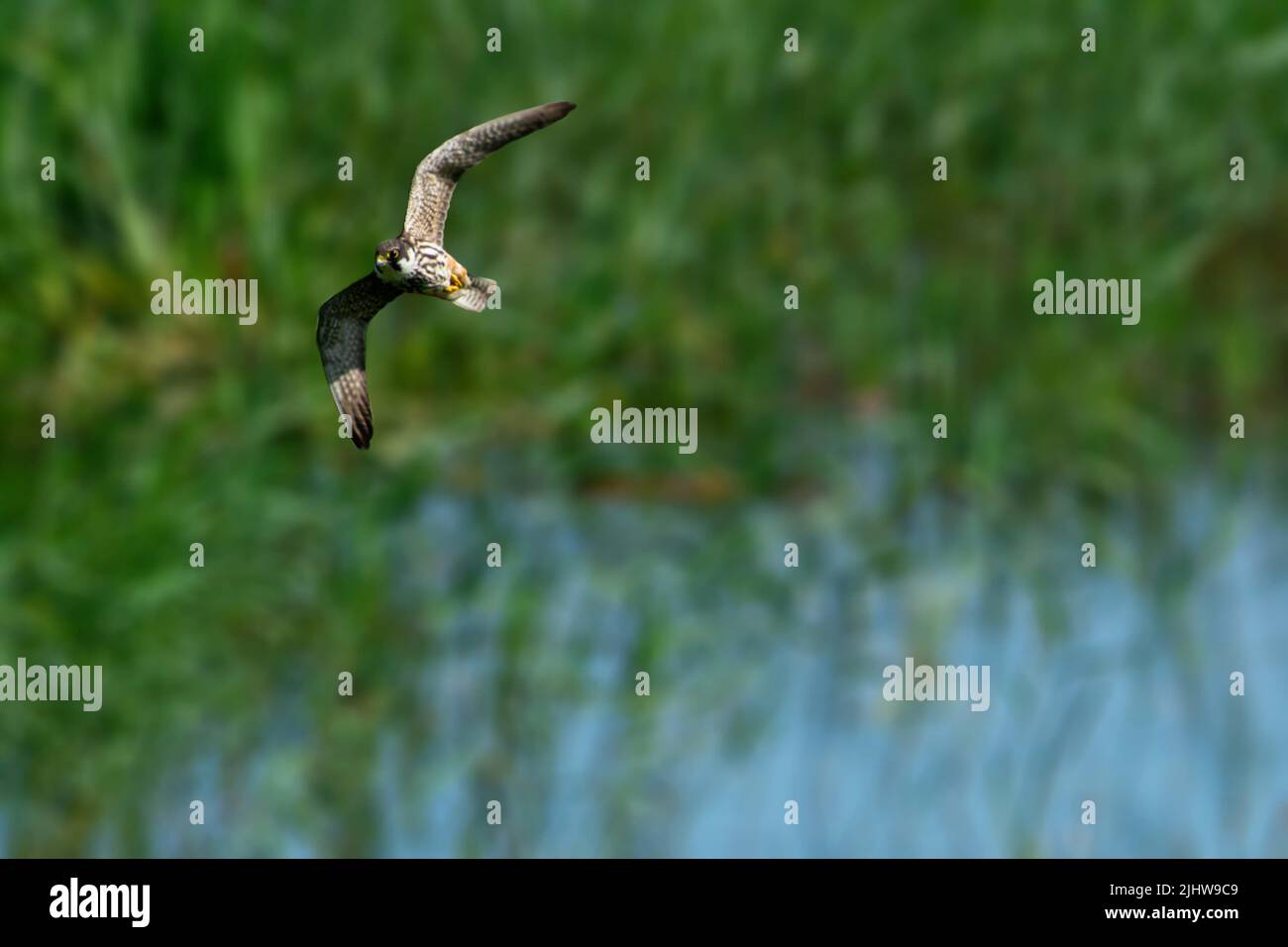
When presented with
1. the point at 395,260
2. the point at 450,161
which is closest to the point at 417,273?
the point at 395,260

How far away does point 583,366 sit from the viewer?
6.35m

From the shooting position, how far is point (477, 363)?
6375mm

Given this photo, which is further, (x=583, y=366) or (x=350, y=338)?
(x=583, y=366)

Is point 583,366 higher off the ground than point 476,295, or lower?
higher

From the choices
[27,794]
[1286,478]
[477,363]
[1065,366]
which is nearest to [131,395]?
[477,363]

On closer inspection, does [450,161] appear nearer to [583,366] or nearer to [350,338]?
[350,338]

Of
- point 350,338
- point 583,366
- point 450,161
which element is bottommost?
point 350,338

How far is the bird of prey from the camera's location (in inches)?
63.1

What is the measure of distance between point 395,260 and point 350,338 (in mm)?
91

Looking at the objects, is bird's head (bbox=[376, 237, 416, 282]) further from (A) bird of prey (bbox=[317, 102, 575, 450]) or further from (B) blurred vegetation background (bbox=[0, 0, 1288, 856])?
(B) blurred vegetation background (bbox=[0, 0, 1288, 856])

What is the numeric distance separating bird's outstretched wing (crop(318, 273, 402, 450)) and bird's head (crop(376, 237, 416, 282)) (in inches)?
0.8

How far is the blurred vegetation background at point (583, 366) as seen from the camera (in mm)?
5348

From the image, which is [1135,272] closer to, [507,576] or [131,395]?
[507,576]

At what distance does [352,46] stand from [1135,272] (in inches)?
102
